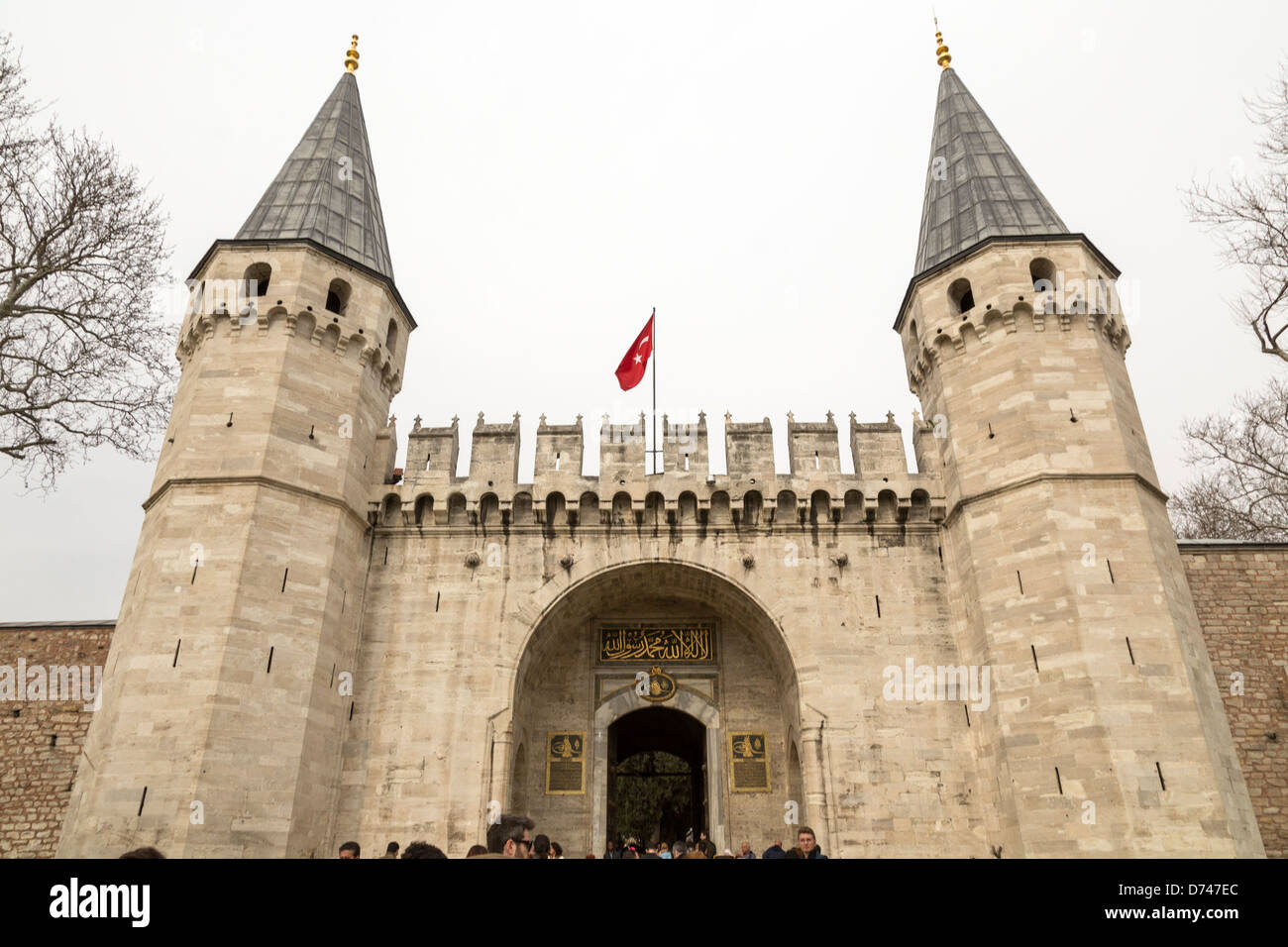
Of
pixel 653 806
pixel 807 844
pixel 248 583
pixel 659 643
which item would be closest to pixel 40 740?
pixel 248 583

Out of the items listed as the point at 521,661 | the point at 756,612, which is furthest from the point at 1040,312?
the point at 521,661

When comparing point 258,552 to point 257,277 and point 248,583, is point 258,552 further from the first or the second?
point 257,277

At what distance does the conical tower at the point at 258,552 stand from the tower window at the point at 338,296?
0.15 feet

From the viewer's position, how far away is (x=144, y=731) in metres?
11.8

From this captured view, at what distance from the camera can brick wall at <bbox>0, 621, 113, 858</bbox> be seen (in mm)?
13883

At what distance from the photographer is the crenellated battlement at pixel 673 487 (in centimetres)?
1541

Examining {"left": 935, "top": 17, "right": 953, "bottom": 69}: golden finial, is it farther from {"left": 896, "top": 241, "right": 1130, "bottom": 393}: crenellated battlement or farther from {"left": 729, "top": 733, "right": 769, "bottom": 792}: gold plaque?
{"left": 729, "top": 733, "right": 769, "bottom": 792}: gold plaque

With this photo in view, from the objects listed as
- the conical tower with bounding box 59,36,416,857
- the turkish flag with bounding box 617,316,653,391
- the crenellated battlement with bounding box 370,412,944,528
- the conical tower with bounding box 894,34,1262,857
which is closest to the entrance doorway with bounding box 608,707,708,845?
the crenellated battlement with bounding box 370,412,944,528

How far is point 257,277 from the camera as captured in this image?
1588 centimetres

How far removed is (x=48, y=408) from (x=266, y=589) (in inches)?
172

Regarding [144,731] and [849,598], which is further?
[849,598]

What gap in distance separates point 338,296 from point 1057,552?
14.3 m

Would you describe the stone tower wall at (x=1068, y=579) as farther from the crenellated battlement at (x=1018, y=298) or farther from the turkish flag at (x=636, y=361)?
the turkish flag at (x=636, y=361)
